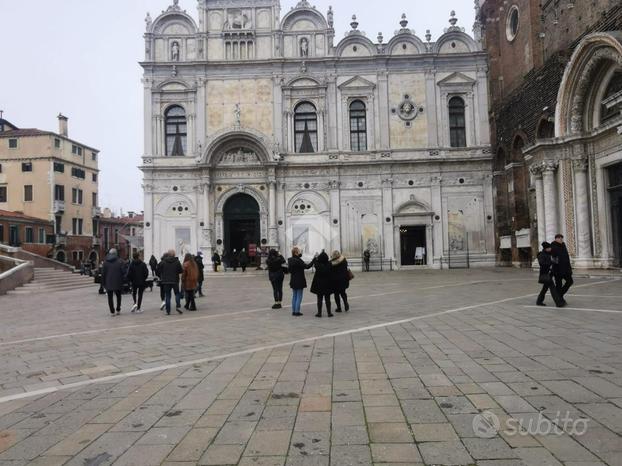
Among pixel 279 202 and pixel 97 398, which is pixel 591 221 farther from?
pixel 97 398

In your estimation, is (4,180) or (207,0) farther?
(4,180)

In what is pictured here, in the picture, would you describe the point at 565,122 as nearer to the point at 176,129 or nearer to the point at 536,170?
the point at 536,170

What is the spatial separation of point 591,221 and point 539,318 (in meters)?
12.2

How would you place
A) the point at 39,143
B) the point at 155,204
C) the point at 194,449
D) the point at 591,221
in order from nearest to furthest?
the point at 194,449, the point at 591,221, the point at 155,204, the point at 39,143

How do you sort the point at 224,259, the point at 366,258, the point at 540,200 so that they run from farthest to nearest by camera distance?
1. the point at 224,259
2. the point at 366,258
3. the point at 540,200

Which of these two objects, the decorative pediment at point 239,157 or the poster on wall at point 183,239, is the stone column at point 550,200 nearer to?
the decorative pediment at point 239,157

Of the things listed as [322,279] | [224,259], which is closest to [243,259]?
[224,259]

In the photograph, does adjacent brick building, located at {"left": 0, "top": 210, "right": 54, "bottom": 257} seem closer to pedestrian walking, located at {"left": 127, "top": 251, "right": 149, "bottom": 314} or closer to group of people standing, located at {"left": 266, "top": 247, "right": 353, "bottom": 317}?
pedestrian walking, located at {"left": 127, "top": 251, "right": 149, "bottom": 314}

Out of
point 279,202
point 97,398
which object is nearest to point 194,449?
point 97,398

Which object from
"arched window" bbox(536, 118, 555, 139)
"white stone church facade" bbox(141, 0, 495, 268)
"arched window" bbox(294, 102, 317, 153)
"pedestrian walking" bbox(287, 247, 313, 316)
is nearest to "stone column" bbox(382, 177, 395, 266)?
"white stone church facade" bbox(141, 0, 495, 268)

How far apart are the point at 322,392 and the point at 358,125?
2656cm

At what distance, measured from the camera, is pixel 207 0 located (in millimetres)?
29641

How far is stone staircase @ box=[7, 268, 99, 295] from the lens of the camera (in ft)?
65.3

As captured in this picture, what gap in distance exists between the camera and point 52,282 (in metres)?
21.7
